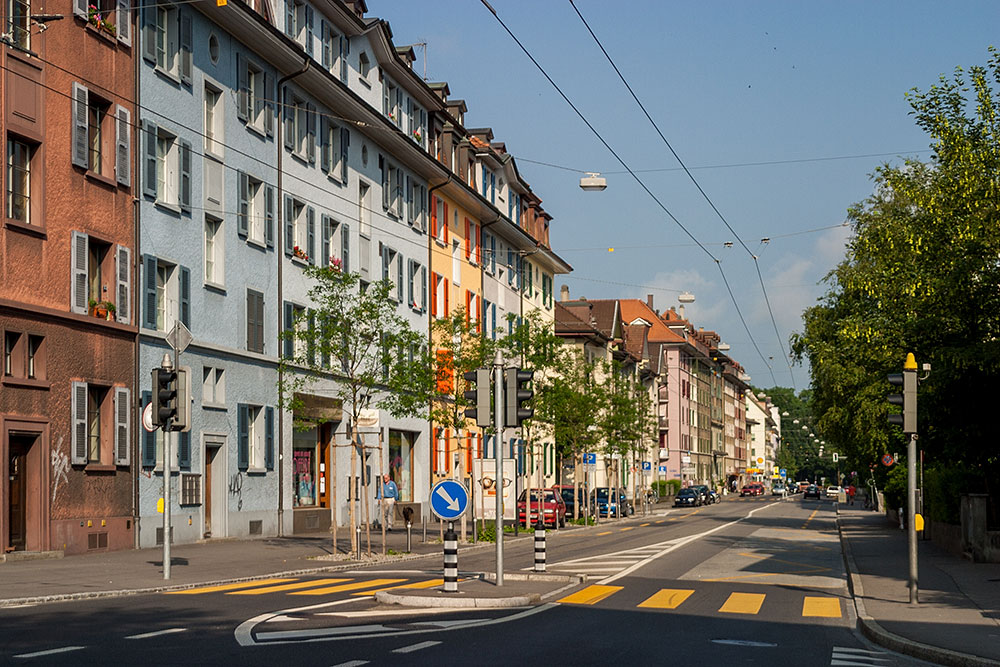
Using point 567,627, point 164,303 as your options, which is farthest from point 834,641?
point 164,303

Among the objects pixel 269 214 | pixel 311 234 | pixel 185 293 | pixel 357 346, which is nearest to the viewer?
pixel 357 346

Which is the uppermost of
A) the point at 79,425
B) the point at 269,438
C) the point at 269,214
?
the point at 269,214

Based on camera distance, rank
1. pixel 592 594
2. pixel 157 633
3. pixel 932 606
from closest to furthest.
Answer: pixel 157 633 → pixel 932 606 → pixel 592 594

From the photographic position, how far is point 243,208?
37.0 m

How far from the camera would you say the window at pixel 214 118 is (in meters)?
35.5

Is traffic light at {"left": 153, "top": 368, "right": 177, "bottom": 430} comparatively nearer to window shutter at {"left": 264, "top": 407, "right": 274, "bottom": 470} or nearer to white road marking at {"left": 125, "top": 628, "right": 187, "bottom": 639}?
white road marking at {"left": 125, "top": 628, "right": 187, "bottom": 639}

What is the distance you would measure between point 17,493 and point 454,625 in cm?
1547

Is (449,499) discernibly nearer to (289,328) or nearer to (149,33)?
(149,33)

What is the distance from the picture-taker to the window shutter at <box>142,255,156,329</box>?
104 ft

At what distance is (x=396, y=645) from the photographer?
12602 mm

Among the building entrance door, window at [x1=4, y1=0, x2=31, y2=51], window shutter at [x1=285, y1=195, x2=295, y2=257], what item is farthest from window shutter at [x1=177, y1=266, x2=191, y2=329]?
window at [x1=4, y1=0, x2=31, y2=51]

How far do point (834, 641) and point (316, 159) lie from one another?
30.7m

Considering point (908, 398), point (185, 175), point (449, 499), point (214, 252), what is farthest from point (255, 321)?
point (908, 398)

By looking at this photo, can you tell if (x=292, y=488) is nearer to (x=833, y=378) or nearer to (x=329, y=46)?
(x=329, y=46)
